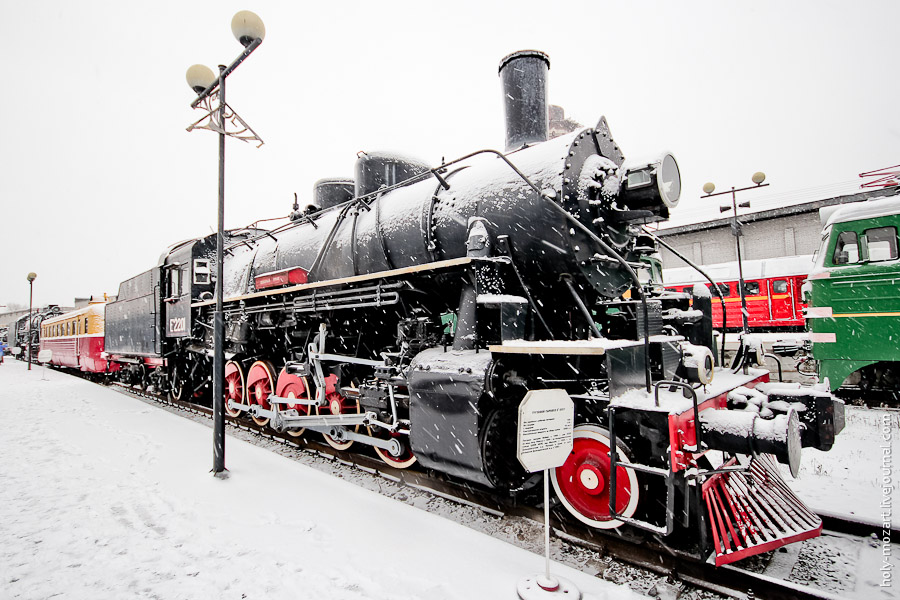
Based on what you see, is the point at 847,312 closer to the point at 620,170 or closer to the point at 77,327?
the point at 620,170

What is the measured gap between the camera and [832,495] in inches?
149

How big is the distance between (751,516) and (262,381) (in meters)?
5.81

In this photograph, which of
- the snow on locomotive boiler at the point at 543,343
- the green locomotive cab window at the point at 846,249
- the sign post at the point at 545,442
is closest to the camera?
the sign post at the point at 545,442

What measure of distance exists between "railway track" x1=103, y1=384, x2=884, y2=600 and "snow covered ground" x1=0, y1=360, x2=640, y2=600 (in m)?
A: 0.33

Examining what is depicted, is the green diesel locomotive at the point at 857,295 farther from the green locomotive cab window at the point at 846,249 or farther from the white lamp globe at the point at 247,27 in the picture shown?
the white lamp globe at the point at 247,27

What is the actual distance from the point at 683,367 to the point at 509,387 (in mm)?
1303

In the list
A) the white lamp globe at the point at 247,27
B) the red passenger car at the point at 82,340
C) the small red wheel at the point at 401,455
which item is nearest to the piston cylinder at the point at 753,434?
the small red wheel at the point at 401,455

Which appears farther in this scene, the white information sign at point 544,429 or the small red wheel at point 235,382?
the small red wheel at point 235,382

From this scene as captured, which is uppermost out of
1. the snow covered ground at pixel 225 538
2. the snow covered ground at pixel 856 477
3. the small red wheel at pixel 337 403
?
the small red wheel at pixel 337 403

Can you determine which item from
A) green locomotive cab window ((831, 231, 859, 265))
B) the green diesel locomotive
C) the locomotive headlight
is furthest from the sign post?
green locomotive cab window ((831, 231, 859, 265))

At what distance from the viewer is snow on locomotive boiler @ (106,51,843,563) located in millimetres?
2730

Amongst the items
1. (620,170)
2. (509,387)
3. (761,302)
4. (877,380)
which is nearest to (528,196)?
(620,170)

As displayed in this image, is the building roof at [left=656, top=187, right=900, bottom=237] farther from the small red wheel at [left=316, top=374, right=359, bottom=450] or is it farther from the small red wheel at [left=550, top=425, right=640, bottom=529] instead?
the small red wheel at [left=550, top=425, right=640, bottom=529]

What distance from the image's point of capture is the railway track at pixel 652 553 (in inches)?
99.0
